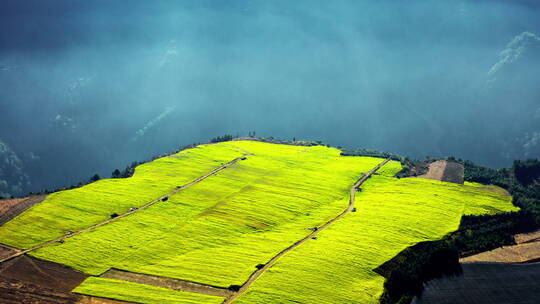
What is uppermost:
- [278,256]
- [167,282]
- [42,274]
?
[278,256]

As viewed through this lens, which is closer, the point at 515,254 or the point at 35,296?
the point at 35,296

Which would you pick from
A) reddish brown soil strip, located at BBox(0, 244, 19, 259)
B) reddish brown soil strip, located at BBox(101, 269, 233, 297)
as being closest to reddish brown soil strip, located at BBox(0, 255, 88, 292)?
reddish brown soil strip, located at BBox(0, 244, 19, 259)

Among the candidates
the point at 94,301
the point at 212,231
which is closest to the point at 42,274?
the point at 94,301

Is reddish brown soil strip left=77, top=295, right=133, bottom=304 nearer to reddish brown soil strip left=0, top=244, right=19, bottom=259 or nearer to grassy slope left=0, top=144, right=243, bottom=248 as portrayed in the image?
reddish brown soil strip left=0, top=244, right=19, bottom=259

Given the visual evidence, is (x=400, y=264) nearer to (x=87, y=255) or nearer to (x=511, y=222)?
(x=511, y=222)

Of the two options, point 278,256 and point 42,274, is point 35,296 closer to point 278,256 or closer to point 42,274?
point 42,274

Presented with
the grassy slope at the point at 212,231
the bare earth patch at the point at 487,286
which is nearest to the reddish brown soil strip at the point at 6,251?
the grassy slope at the point at 212,231

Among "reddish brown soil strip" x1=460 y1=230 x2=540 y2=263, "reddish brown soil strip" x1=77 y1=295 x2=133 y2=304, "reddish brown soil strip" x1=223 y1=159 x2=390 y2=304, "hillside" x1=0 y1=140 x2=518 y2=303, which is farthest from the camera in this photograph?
"reddish brown soil strip" x1=460 y1=230 x2=540 y2=263
